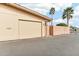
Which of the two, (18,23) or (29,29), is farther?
(29,29)

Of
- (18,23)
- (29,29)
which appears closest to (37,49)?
(18,23)

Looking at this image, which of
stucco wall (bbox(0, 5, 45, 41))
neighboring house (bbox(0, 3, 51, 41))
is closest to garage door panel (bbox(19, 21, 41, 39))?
neighboring house (bbox(0, 3, 51, 41))

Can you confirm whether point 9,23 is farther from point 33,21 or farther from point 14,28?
point 33,21

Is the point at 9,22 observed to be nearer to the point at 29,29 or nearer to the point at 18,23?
the point at 18,23

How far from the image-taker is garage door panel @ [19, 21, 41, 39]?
22.2 meters

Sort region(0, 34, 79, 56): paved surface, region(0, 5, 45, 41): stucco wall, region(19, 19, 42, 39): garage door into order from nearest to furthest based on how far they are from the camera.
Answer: region(0, 34, 79, 56): paved surface
region(0, 5, 45, 41): stucco wall
region(19, 19, 42, 39): garage door

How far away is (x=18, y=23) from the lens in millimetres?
21422

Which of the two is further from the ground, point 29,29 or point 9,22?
point 9,22

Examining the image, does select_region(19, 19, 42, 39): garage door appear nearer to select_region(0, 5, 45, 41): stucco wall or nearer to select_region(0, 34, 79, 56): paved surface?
select_region(0, 5, 45, 41): stucco wall

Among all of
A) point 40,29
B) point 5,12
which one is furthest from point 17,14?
point 40,29

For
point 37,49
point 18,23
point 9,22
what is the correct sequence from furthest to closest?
point 18,23
point 9,22
point 37,49

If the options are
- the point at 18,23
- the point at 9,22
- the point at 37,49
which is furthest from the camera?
the point at 18,23

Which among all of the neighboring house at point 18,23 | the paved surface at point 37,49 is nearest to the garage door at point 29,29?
the neighboring house at point 18,23

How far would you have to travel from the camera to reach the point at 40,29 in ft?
89.6
